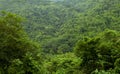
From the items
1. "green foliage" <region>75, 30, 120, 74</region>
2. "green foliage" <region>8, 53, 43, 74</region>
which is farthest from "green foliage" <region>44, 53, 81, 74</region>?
"green foliage" <region>8, 53, 43, 74</region>

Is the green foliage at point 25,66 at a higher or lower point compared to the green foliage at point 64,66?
higher

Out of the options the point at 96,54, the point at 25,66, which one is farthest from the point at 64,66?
the point at 25,66

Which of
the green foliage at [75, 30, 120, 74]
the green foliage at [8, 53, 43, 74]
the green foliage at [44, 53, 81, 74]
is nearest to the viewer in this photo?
the green foliage at [8, 53, 43, 74]

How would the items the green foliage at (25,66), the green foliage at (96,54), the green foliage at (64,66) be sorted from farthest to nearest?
the green foliage at (64,66), the green foliage at (96,54), the green foliage at (25,66)

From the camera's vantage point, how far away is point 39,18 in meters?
67.6

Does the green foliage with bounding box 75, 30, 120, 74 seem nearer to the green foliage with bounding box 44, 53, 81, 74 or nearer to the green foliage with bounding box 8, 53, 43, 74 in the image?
the green foliage with bounding box 44, 53, 81, 74

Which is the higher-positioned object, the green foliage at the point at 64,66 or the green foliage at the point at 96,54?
the green foliage at the point at 96,54

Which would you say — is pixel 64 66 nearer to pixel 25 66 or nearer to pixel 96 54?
pixel 96 54

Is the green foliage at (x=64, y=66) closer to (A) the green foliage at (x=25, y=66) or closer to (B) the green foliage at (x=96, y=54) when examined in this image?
(B) the green foliage at (x=96, y=54)

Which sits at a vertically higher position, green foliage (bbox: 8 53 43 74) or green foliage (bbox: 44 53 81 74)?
green foliage (bbox: 8 53 43 74)

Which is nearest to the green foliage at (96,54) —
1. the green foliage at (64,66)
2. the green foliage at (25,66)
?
the green foliage at (64,66)

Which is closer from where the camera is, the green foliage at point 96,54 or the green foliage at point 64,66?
the green foliage at point 96,54

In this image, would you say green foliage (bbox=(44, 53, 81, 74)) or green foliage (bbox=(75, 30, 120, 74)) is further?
green foliage (bbox=(44, 53, 81, 74))

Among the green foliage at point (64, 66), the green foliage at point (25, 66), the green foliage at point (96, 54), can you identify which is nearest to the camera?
the green foliage at point (25, 66)
